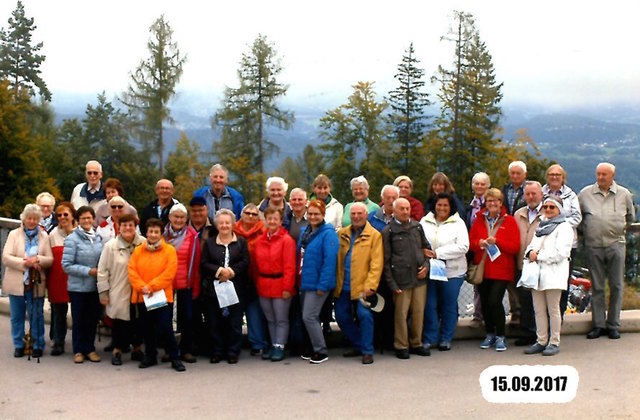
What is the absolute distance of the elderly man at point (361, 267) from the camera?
8.04 m

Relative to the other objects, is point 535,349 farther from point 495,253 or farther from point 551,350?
point 495,253

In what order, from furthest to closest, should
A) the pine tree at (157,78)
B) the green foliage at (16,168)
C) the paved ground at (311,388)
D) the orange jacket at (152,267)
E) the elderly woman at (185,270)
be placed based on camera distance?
1. the pine tree at (157,78)
2. the green foliage at (16,168)
3. the elderly woman at (185,270)
4. the orange jacket at (152,267)
5. the paved ground at (311,388)

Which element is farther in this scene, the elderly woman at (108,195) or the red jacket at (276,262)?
the elderly woman at (108,195)

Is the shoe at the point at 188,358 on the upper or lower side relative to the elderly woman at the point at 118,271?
lower

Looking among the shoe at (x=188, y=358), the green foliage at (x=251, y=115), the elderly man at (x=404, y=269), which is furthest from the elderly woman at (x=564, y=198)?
the green foliage at (x=251, y=115)

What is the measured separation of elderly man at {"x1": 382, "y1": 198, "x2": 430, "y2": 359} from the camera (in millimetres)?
8141

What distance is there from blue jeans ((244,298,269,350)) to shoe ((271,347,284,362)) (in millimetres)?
272

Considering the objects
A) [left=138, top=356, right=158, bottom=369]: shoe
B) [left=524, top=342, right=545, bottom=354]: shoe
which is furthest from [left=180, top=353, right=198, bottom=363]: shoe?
[left=524, top=342, right=545, bottom=354]: shoe

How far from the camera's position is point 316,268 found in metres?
8.05

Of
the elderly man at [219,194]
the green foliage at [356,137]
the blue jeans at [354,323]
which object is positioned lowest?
the blue jeans at [354,323]

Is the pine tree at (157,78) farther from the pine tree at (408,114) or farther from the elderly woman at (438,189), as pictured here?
the elderly woman at (438,189)

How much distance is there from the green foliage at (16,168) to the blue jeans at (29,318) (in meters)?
26.5

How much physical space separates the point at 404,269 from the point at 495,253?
3.50ft
